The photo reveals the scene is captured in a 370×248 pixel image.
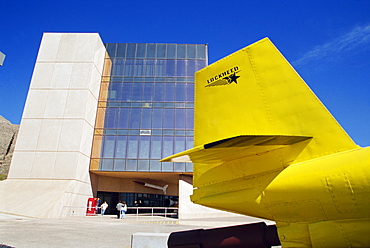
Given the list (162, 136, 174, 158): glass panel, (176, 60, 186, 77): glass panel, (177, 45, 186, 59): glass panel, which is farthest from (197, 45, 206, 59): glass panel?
(162, 136, 174, 158): glass panel

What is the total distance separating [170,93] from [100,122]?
368 inches

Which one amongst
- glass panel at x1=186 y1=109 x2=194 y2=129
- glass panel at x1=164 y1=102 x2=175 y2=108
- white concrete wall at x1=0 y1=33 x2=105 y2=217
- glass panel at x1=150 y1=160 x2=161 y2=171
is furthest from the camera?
glass panel at x1=164 y1=102 x2=175 y2=108

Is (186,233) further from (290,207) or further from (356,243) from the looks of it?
(356,243)

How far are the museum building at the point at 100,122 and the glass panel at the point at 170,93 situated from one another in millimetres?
128

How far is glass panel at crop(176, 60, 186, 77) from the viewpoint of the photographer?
30.2 m

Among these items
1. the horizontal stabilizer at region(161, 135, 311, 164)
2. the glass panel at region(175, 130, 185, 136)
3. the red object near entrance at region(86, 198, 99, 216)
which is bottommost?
the red object near entrance at region(86, 198, 99, 216)

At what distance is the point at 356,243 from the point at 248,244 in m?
1.70

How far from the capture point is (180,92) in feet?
96.0

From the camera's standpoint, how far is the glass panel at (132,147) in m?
26.8

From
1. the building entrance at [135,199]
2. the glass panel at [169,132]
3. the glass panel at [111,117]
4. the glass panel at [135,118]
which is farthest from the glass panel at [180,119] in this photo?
the building entrance at [135,199]

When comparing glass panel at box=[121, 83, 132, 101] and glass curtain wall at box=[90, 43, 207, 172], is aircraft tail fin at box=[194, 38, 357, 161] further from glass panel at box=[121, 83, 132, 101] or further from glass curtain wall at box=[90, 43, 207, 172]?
glass panel at box=[121, 83, 132, 101]

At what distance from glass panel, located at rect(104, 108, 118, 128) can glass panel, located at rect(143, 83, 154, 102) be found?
396 centimetres

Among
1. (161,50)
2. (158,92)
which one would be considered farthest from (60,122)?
(161,50)

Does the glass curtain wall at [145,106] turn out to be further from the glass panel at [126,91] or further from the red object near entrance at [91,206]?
the red object near entrance at [91,206]
